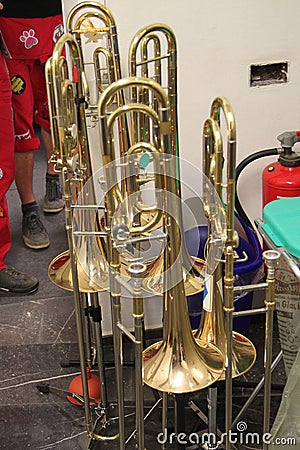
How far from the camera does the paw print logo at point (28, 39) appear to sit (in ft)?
7.84

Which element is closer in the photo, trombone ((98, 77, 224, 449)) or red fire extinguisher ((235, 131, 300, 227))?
trombone ((98, 77, 224, 449))

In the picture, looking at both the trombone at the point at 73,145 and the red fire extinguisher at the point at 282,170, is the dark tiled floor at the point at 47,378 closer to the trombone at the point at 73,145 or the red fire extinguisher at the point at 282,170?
the trombone at the point at 73,145

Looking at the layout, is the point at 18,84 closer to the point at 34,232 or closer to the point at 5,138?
the point at 5,138

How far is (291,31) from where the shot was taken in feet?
6.07

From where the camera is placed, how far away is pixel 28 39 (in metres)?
2.40

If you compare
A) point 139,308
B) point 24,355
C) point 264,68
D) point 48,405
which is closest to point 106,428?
point 48,405

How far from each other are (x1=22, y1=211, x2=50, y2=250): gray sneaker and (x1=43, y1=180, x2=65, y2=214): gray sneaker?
8.4 inches

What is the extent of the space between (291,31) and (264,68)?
13cm

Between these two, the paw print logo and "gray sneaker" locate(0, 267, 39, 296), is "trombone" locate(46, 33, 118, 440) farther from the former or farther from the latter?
the paw print logo

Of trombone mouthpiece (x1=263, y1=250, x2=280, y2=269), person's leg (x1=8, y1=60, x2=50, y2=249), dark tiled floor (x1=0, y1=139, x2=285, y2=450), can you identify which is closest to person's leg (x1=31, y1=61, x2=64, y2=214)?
person's leg (x1=8, y1=60, x2=50, y2=249)

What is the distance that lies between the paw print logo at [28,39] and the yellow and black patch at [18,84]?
12 cm

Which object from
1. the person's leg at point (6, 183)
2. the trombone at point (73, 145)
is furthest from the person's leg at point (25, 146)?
the trombone at point (73, 145)

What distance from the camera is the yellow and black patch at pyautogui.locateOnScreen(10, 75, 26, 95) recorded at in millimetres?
2420

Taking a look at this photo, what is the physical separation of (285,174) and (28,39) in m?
1.15
